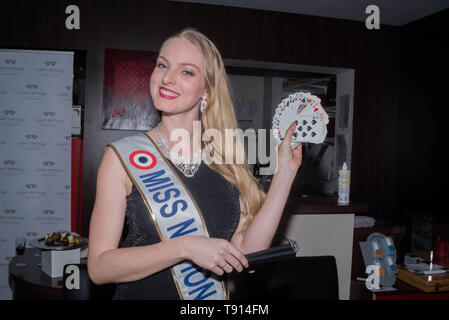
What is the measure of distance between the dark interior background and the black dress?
2.91 meters

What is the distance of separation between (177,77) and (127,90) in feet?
9.61

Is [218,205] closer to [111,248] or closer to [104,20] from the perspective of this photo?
[111,248]

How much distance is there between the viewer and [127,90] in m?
4.02

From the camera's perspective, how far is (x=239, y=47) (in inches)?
168

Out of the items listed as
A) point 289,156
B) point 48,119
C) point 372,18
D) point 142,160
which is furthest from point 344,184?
point 48,119

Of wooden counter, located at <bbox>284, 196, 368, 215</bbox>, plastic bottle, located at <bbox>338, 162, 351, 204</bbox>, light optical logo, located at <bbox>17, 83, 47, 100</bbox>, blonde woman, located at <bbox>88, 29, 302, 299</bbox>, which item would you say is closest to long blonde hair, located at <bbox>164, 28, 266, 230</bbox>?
blonde woman, located at <bbox>88, 29, 302, 299</bbox>

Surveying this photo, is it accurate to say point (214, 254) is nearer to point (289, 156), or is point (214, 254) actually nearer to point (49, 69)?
point (289, 156)

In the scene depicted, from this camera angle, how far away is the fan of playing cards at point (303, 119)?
140 cm

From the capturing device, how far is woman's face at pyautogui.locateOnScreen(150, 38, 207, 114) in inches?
49.4

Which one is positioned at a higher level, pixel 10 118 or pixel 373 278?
pixel 10 118

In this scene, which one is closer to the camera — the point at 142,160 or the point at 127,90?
the point at 142,160

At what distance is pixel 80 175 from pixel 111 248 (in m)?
3.09

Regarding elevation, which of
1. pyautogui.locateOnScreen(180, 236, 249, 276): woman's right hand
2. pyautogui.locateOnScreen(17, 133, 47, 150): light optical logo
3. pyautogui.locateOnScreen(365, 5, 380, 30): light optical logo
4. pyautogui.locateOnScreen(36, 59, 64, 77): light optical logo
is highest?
pyautogui.locateOnScreen(365, 5, 380, 30): light optical logo

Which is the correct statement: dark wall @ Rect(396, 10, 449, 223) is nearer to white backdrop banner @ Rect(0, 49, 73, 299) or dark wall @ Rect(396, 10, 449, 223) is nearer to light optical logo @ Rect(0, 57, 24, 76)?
white backdrop banner @ Rect(0, 49, 73, 299)
